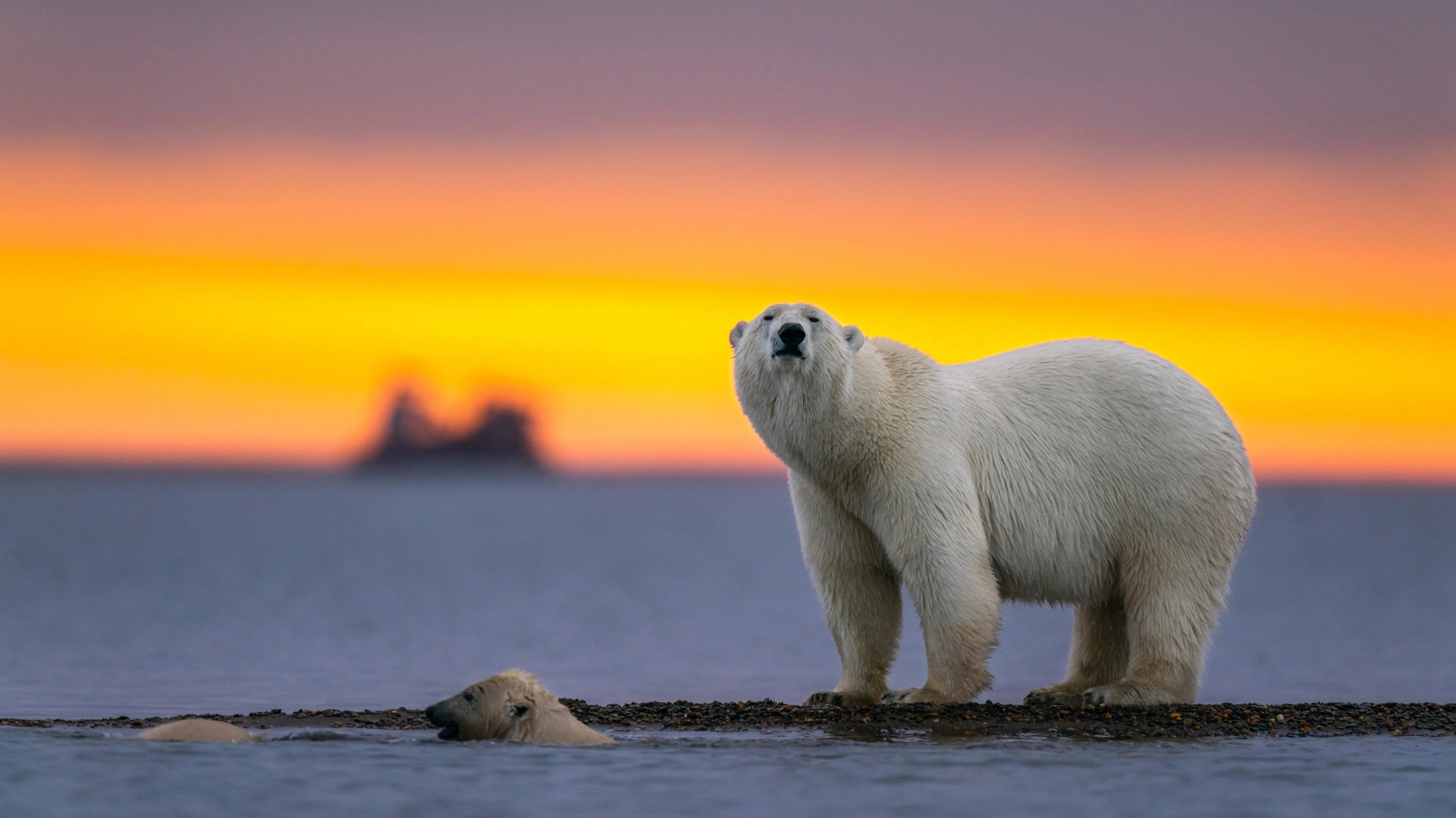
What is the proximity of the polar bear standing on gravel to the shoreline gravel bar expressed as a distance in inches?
15.0

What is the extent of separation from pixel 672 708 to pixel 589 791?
9.34 ft

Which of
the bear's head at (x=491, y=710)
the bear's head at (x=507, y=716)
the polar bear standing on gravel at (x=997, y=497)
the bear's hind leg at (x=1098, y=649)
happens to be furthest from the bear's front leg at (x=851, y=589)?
the bear's head at (x=491, y=710)

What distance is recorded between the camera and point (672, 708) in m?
13.1

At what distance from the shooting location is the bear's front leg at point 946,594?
41.0ft

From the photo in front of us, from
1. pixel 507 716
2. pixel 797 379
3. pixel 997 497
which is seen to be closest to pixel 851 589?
pixel 997 497

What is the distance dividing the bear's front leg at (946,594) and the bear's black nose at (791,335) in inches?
58.5

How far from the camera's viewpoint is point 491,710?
11.9 metres

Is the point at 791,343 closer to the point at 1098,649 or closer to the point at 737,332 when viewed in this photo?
the point at 737,332

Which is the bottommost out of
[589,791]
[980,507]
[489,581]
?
[589,791]

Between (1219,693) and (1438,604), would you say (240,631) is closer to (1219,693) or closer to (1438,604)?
(1219,693)

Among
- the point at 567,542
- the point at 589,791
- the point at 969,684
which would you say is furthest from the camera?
the point at 567,542

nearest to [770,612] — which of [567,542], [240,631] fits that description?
[240,631]

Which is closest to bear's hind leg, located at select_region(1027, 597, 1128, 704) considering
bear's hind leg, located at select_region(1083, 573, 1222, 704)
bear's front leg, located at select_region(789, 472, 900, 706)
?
bear's hind leg, located at select_region(1083, 573, 1222, 704)

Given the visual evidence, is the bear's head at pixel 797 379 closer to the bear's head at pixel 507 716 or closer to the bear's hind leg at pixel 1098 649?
the bear's head at pixel 507 716
